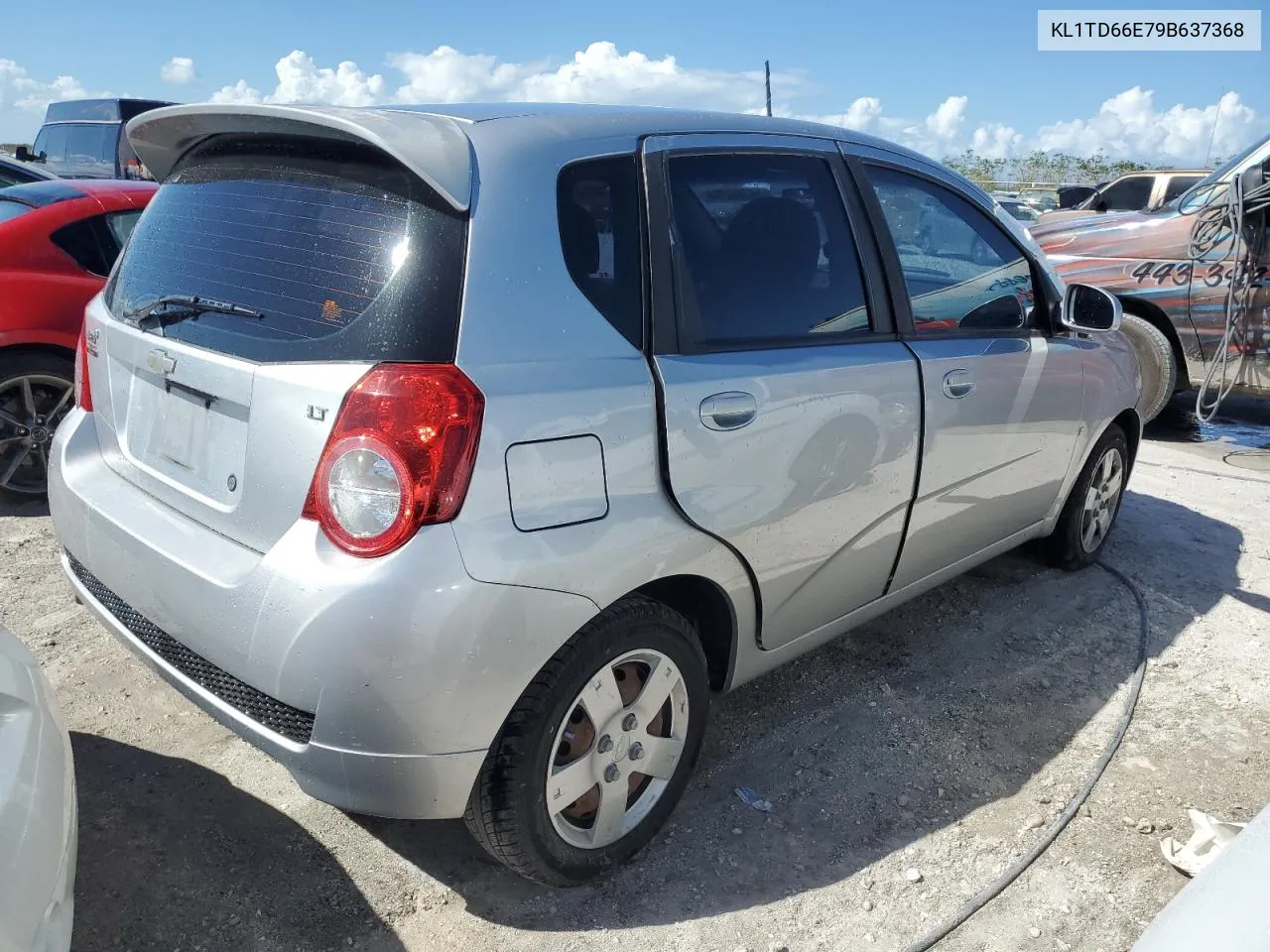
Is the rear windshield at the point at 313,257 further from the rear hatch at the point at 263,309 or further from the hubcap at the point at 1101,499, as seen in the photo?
the hubcap at the point at 1101,499

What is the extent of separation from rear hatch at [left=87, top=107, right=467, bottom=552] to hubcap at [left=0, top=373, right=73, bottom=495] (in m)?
2.60

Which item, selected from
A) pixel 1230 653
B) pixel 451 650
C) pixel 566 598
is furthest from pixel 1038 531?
pixel 451 650

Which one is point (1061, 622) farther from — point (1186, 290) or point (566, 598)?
point (1186, 290)

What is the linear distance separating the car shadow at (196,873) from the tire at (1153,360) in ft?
20.8

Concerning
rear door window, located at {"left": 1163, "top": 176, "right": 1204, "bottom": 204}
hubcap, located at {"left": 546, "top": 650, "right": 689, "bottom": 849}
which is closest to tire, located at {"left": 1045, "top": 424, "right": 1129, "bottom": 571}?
hubcap, located at {"left": 546, "top": 650, "right": 689, "bottom": 849}

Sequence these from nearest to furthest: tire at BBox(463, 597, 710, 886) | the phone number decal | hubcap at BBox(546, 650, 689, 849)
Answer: tire at BBox(463, 597, 710, 886)
hubcap at BBox(546, 650, 689, 849)
the phone number decal

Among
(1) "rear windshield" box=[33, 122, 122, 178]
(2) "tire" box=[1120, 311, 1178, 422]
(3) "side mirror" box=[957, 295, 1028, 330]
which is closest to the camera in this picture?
(3) "side mirror" box=[957, 295, 1028, 330]

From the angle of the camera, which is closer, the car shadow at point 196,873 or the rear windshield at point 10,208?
the car shadow at point 196,873

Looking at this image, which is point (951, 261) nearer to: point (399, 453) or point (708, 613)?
point (708, 613)

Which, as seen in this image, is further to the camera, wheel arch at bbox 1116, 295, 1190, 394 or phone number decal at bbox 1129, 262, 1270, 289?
wheel arch at bbox 1116, 295, 1190, 394

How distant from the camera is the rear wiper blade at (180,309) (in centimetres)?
224

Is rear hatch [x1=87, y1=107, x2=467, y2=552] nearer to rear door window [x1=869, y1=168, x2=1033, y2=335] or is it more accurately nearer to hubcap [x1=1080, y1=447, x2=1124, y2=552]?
rear door window [x1=869, y1=168, x2=1033, y2=335]

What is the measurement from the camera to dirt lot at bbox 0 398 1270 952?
2330mm

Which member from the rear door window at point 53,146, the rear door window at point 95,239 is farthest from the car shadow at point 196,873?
the rear door window at point 53,146
